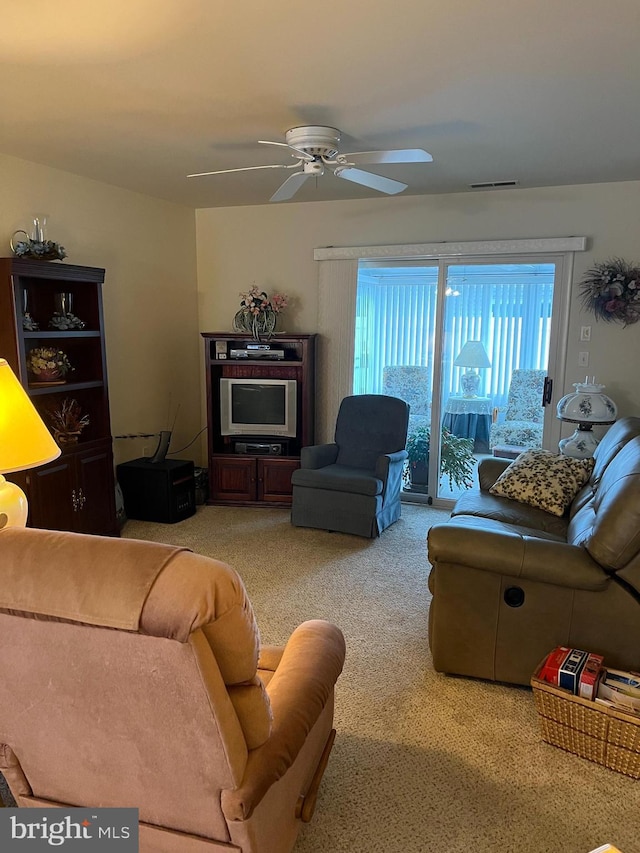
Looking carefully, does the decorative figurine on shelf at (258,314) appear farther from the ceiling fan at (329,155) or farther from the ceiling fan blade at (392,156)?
the ceiling fan blade at (392,156)

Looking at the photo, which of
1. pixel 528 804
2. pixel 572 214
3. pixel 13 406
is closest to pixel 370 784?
pixel 528 804

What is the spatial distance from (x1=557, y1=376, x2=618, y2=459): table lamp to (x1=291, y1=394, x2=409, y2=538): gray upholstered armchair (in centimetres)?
117

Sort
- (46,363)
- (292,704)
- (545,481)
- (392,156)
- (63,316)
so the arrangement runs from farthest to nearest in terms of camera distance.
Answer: (63,316), (46,363), (545,481), (392,156), (292,704)

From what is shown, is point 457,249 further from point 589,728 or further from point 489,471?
point 589,728

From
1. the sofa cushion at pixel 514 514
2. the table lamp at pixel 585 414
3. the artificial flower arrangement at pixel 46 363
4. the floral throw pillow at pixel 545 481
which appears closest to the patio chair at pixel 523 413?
the table lamp at pixel 585 414

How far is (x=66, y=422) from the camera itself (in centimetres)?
383

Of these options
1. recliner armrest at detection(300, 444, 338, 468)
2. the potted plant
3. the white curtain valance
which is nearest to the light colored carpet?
recliner armrest at detection(300, 444, 338, 468)

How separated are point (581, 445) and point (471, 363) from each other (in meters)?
1.22

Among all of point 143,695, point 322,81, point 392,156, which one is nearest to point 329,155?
point 392,156

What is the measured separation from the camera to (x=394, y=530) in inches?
177

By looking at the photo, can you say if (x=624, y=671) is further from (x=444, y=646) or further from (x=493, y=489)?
(x=493, y=489)

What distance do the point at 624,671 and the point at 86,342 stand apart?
11.8ft

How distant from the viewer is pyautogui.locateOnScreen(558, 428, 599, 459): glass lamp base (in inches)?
156

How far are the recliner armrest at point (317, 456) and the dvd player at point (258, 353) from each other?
2.88 ft
